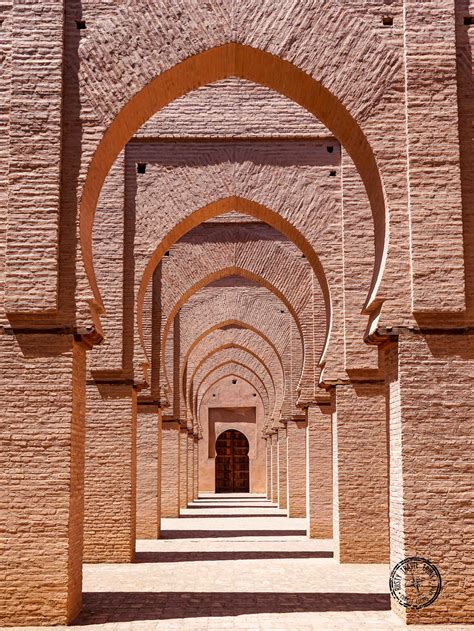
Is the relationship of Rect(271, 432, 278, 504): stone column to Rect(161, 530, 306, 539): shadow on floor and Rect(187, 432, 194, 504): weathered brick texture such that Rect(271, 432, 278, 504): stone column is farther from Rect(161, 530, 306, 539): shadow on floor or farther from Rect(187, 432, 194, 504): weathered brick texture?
Rect(161, 530, 306, 539): shadow on floor

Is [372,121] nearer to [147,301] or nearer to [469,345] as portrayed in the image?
[469,345]

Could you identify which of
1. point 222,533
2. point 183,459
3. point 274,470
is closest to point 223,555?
point 222,533

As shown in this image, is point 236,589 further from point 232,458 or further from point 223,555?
point 232,458

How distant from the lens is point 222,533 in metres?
17.9

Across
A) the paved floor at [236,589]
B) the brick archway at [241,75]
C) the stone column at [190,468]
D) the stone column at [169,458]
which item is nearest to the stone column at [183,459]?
the stone column at [190,468]

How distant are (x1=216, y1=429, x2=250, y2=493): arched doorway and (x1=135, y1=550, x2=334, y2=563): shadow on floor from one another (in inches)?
924

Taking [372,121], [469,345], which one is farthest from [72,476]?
[372,121]

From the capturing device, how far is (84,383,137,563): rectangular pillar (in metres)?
12.5

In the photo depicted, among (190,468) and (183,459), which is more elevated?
(183,459)

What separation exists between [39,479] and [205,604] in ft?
7.45

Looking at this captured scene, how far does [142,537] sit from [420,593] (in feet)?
30.0

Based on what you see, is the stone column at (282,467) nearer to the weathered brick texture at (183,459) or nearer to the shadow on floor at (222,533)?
the weathered brick texture at (183,459)

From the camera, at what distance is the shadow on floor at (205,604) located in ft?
28.3

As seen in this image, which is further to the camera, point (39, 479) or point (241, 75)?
point (241, 75)
